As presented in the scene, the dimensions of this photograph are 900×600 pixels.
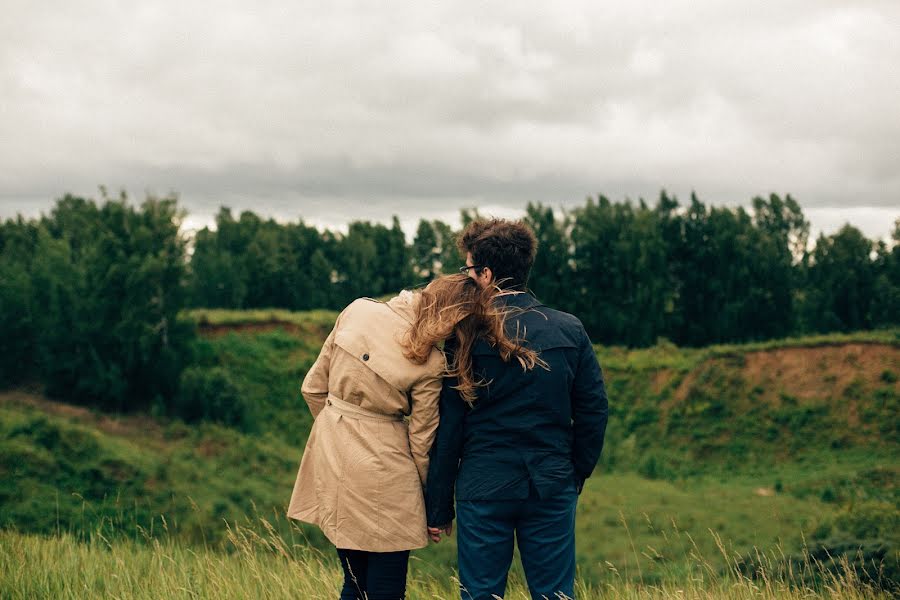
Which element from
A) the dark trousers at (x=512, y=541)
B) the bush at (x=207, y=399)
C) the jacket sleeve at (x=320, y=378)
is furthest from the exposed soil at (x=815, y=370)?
the jacket sleeve at (x=320, y=378)

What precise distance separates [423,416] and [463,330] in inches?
14.5

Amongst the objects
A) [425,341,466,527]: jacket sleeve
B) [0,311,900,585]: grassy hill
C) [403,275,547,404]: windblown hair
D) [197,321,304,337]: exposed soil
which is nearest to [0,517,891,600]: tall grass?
[425,341,466,527]: jacket sleeve

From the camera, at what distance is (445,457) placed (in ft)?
9.35

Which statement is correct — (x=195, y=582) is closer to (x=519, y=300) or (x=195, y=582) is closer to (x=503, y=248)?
(x=519, y=300)

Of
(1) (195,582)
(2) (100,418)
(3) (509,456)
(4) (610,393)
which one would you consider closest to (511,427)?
(3) (509,456)

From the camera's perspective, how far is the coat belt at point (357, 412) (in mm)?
2828

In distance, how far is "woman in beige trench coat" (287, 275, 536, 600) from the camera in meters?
2.77

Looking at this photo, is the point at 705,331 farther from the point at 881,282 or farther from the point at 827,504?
the point at 827,504

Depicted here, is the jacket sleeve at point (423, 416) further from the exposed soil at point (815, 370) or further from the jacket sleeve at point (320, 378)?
the exposed soil at point (815, 370)

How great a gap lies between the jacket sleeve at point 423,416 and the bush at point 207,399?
22.8 metres

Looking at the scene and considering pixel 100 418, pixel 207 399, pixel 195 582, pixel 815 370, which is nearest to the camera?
pixel 195 582

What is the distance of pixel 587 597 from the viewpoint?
3826 mm

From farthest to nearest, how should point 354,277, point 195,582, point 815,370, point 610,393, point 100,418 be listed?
point 354,277
point 610,393
point 815,370
point 100,418
point 195,582

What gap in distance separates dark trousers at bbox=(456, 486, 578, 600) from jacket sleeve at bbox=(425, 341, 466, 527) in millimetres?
72
